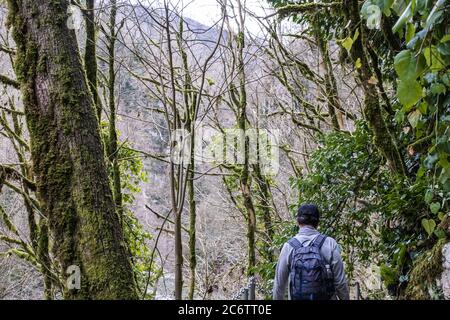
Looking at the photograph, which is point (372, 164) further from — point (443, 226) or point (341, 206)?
point (443, 226)

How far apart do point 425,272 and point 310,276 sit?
32.2 inches

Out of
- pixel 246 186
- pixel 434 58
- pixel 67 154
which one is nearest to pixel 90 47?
pixel 67 154

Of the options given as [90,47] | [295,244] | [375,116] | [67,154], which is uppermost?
[90,47]

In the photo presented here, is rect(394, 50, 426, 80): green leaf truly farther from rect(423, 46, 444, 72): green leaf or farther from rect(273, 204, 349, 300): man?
rect(273, 204, 349, 300): man

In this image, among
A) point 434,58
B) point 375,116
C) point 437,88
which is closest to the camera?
point 434,58

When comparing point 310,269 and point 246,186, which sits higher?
point 246,186

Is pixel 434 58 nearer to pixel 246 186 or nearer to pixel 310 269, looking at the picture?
pixel 310 269

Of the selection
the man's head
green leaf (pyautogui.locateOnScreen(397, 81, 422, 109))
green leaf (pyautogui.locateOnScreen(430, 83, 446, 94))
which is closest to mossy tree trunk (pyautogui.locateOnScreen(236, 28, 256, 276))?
the man's head

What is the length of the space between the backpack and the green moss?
63cm

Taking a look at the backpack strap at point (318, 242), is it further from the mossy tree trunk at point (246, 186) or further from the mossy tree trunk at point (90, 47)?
the mossy tree trunk at point (246, 186)

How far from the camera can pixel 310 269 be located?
2789 millimetres

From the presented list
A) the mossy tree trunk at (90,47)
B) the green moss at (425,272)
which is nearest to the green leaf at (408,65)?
the green moss at (425,272)

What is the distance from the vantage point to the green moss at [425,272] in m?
2.89

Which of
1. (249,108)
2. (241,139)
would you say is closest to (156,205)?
(249,108)
